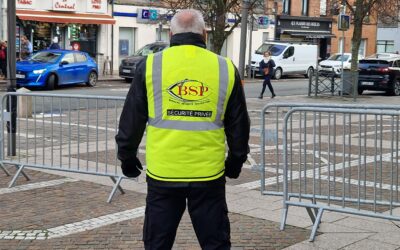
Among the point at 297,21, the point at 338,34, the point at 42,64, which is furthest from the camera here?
the point at 338,34

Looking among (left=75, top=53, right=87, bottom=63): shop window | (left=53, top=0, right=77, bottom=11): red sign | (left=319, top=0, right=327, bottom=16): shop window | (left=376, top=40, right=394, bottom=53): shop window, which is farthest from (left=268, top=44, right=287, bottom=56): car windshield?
(left=376, top=40, right=394, bottom=53): shop window

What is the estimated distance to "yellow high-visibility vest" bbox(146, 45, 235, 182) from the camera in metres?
3.54

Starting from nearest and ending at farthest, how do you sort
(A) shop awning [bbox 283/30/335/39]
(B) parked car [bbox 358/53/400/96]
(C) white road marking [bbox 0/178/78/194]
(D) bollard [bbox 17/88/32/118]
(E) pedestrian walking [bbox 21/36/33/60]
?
(C) white road marking [bbox 0/178/78/194]
(D) bollard [bbox 17/88/32/118]
(B) parked car [bbox 358/53/400/96]
(E) pedestrian walking [bbox 21/36/33/60]
(A) shop awning [bbox 283/30/335/39]

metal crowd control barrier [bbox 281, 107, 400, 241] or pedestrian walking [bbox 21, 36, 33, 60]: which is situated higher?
pedestrian walking [bbox 21, 36, 33, 60]

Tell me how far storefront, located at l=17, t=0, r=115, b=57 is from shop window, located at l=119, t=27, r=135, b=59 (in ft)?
5.42

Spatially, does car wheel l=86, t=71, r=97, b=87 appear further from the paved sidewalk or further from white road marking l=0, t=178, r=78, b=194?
the paved sidewalk

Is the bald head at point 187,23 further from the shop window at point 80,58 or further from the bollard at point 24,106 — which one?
the shop window at point 80,58

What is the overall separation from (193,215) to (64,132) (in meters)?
5.08

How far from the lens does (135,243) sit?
5398 millimetres

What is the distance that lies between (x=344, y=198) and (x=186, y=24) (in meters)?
2.88

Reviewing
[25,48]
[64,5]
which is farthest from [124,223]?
[64,5]

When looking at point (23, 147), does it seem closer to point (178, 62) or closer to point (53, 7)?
point (178, 62)

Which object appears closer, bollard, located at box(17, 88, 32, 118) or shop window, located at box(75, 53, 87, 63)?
bollard, located at box(17, 88, 32, 118)

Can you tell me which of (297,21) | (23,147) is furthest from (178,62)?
(297,21)
